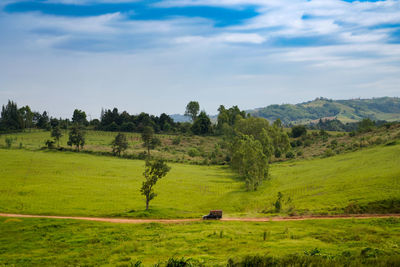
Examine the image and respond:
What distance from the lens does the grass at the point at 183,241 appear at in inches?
941

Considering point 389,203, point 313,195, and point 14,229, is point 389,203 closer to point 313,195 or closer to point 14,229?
point 313,195

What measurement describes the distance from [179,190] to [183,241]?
37091 mm

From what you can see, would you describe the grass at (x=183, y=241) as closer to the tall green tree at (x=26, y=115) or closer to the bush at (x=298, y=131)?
the bush at (x=298, y=131)

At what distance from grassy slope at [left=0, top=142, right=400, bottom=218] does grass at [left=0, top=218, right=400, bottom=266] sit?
760 centimetres

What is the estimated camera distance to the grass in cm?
2391

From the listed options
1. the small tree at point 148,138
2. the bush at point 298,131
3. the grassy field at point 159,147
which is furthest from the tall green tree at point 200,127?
the small tree at point 148,138

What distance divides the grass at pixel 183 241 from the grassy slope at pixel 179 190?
24.9ft

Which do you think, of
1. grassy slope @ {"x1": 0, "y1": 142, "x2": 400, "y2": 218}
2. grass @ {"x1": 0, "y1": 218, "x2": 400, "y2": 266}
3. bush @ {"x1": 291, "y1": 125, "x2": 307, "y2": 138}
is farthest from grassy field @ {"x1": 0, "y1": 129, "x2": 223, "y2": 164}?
grass @ {"x1": 0, "y1": 218, "x2": 400, "y2": 266}

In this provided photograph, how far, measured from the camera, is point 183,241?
28531 mm

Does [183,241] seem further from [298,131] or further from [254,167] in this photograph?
[298,131]

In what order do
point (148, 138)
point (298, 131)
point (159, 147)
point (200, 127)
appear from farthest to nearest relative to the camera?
point (200, 127) → point (298, 131) → point (159, 147) → point (148, 138)

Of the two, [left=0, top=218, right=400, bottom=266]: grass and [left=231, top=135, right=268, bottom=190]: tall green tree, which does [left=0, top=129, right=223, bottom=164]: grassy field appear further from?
[left=0, top=218, right=400, bottom=266]: grass

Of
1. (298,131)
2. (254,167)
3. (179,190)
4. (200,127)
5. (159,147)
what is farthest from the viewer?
(200,127)

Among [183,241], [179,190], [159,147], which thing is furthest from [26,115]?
[183,241]
